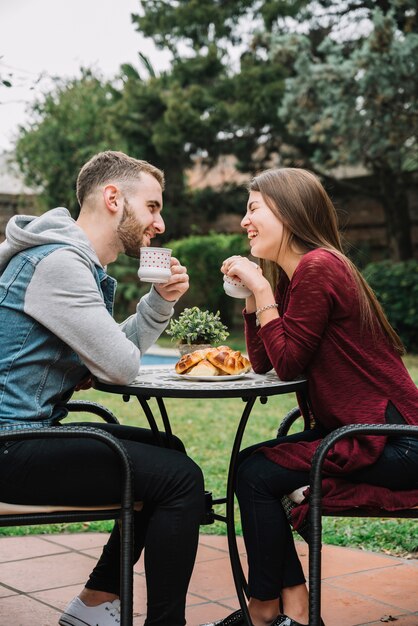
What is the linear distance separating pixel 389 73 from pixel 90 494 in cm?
939

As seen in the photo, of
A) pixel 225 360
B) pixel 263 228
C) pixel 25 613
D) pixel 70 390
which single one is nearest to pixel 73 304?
pixel 70 390

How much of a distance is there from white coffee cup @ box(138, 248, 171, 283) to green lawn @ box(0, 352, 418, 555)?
1.73m

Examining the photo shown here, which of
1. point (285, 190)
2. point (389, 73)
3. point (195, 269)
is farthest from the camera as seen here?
point (195, 269)

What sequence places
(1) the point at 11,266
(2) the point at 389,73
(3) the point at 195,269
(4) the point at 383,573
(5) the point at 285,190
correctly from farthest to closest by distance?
(3) the point at 195,269, (2) the point at 389,73, (4) the point at 383,573, (5) the point at 285,190, (1) the point at 11,266

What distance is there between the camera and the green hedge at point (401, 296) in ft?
36.8

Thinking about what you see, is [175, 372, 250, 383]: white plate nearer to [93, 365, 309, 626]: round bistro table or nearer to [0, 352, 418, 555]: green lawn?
[93, 365, 309, 626]: round bistro table

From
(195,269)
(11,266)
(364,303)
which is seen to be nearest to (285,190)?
(364,303)

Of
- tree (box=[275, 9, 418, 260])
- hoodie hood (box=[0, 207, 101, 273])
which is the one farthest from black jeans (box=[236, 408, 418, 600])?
tree (box=[275, 9, 418, 260])

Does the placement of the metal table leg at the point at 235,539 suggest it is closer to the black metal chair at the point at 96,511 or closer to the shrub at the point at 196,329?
the shrub at the point at 196,329

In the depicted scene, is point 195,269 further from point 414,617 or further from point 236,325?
point 414,617

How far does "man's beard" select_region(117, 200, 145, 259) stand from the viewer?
258 centimetres

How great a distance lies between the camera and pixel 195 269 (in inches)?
572

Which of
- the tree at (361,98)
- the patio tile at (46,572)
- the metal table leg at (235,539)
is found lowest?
the patio tile at (46,572)

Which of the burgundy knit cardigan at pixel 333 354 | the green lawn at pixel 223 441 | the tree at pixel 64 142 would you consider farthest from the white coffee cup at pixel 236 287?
the tree at pixel 64 142
